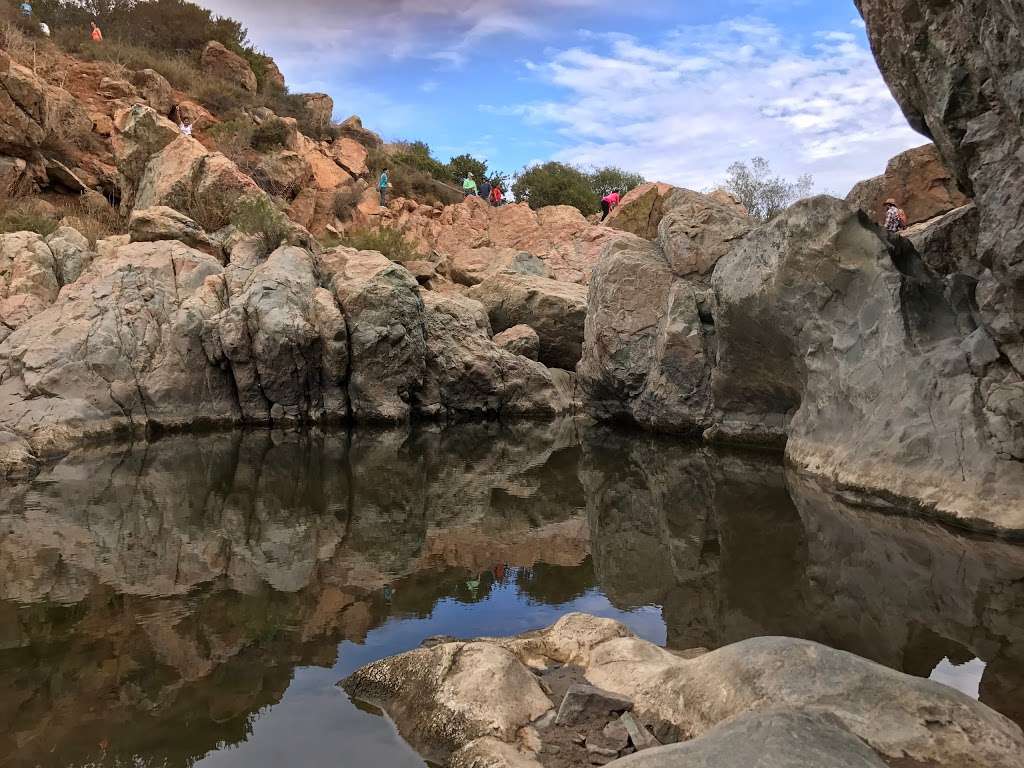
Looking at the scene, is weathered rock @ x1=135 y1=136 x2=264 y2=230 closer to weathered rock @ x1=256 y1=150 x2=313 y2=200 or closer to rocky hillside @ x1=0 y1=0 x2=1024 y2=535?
rocky hillside @ x1=0 y1=0 x2=1024 y2=535

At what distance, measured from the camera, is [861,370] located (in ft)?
35.0

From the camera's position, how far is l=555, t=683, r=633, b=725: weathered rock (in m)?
3.82

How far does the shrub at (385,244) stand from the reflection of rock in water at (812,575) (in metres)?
18.1

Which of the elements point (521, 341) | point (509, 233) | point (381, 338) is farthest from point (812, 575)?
point (509, 233)

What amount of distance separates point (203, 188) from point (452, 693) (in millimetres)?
21177

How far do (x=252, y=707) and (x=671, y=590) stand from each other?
3.59m

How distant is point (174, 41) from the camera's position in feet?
128

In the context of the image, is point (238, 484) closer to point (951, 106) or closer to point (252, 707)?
point (252, 707)

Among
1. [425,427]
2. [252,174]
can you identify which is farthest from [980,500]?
[252,174]

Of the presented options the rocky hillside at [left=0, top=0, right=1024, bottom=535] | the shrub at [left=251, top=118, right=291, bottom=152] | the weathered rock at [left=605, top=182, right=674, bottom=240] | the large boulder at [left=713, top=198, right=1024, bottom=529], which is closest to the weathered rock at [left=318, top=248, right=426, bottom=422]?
the rocky hillside at [left=0, top=0, right=1024, bottom=535]

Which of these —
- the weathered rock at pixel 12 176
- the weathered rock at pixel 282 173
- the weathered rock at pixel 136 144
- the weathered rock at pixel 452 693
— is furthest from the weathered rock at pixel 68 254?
the weathered rock at pixel 452 693

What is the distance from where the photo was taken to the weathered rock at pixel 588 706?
382 centimetres

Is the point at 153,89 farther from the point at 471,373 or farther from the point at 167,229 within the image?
the point at 471,373

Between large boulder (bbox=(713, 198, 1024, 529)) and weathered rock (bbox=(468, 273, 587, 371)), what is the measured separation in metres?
9.94
